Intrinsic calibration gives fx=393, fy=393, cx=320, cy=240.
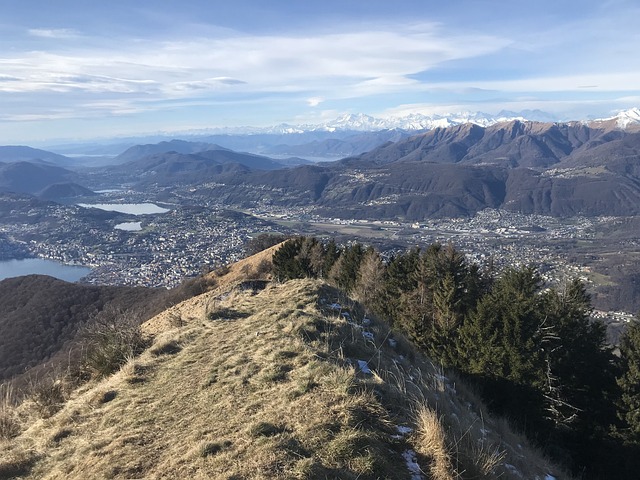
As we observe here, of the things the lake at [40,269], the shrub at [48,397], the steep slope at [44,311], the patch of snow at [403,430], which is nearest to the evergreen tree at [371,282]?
the shrub at [48,397]

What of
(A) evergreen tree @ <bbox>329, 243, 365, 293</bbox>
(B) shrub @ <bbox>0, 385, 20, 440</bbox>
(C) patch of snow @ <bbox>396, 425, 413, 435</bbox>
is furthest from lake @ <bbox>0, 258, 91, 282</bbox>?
(C) patch of snow @ <bbox>396, 425, 413, 435</bbox>

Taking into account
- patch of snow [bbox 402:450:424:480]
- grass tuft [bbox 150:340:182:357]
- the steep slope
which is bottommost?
the steep slope

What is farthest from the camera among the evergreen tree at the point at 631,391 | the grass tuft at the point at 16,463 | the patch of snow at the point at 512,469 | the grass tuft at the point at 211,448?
the evergreen tree at the point at 631,391

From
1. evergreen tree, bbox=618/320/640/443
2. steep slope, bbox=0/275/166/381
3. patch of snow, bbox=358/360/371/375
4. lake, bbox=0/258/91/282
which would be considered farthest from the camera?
lake, bbox=0/258/91/282

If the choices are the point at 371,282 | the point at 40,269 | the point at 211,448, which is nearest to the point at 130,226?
the point at 40,269

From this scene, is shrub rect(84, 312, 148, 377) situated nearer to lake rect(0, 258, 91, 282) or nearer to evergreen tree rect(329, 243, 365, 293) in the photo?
evergreen tree rect(329, 243, 365, 293)

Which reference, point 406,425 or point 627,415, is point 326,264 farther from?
point 406,425

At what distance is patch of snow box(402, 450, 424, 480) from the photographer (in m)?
4.92

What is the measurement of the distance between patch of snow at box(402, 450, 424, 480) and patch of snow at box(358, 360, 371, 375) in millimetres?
2265

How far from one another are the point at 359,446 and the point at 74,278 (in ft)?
340

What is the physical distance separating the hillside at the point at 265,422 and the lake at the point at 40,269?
96.8 meters

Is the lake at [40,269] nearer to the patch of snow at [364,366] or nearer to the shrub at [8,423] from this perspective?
the shrub at [8,423]

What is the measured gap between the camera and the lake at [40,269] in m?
95.2

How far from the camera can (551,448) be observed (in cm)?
1334
